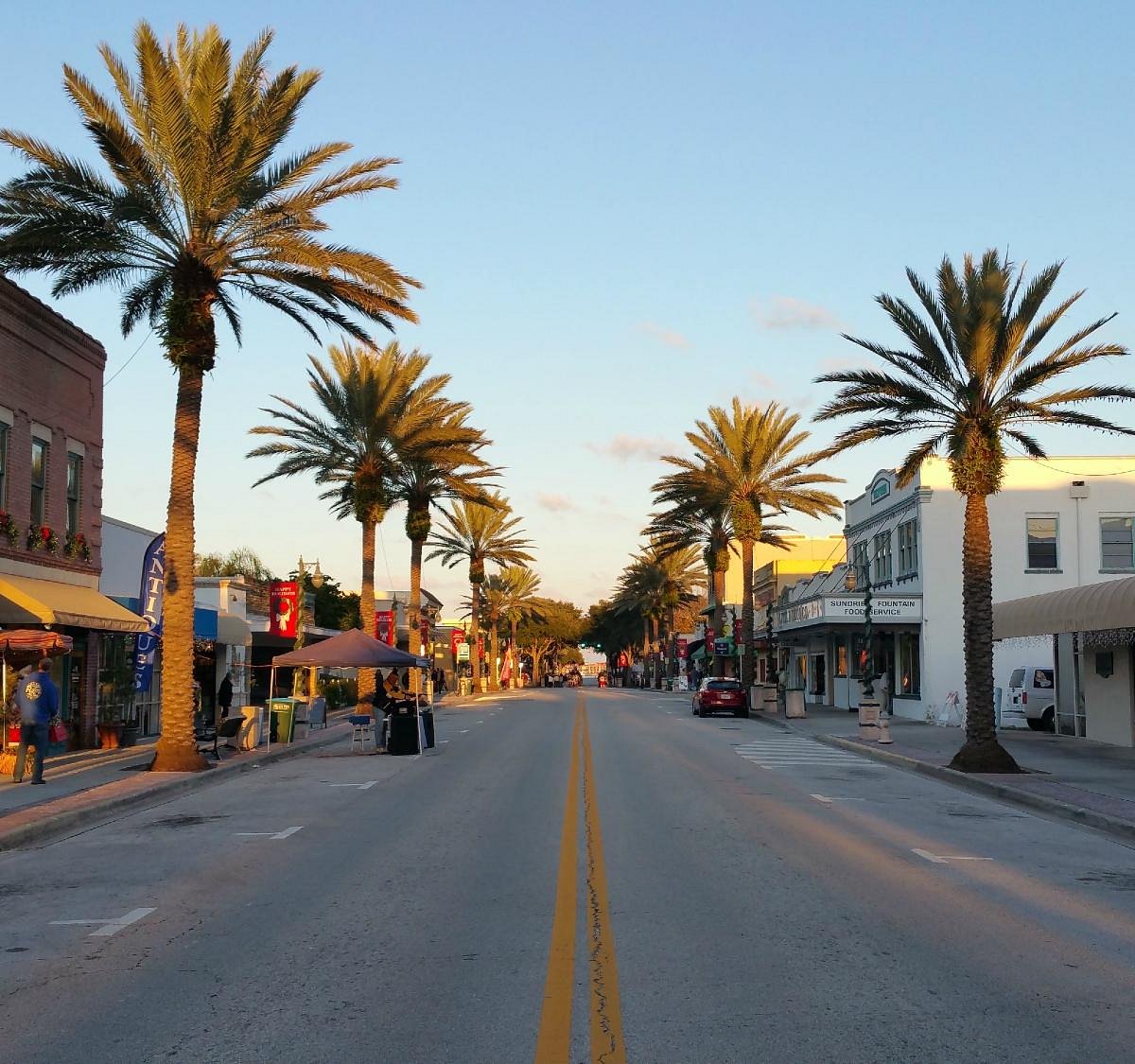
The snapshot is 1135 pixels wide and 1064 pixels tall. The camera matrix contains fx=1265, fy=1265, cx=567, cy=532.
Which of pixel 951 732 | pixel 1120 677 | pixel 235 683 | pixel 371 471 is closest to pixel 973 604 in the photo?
pixel 1120 677

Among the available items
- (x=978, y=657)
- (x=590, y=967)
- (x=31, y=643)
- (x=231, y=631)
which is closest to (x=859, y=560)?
(x=231, y=631)

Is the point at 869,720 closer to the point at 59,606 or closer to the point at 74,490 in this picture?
the point at 59,606

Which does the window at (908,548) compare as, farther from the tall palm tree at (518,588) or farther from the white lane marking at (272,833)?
the tall palm tree at (518,588)

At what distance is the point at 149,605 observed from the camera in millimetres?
29344

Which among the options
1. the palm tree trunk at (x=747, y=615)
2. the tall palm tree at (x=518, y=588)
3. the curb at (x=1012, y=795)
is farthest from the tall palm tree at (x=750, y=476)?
the tall palm tree at (x=518, y=588)

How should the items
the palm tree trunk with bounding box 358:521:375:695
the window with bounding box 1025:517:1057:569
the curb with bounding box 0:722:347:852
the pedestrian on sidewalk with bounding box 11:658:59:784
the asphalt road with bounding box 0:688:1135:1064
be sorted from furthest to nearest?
the palm tree trunk with bounding box 358:521:375:695, the window with bounding box 1025:517:1057:569, the pedestrian on sidewalk with bounding box 11:658:59:784, the curb with bounding box 0:722:347:852, the asphalt road with bounding box 0:688:1135:1064

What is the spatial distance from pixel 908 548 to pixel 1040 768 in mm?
21171

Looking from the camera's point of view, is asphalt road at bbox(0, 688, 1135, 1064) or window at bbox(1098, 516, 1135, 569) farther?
window at bbox(1098, 516, 1135, 569)

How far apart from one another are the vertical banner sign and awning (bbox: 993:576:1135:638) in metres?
20.2

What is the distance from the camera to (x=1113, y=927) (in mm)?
9422

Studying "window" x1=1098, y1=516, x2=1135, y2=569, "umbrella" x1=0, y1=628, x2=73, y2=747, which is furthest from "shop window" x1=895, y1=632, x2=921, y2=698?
"umbrella" x1=0, y1=628, x2=73, y2=747

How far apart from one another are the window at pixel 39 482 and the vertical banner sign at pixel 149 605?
3539mm

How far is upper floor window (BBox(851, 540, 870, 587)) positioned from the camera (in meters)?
48.1

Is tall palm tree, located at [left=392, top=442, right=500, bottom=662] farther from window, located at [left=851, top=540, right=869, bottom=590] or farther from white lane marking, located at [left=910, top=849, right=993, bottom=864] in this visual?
white lane marking, located at [left=910, top=849, right=993, bottom=864]
